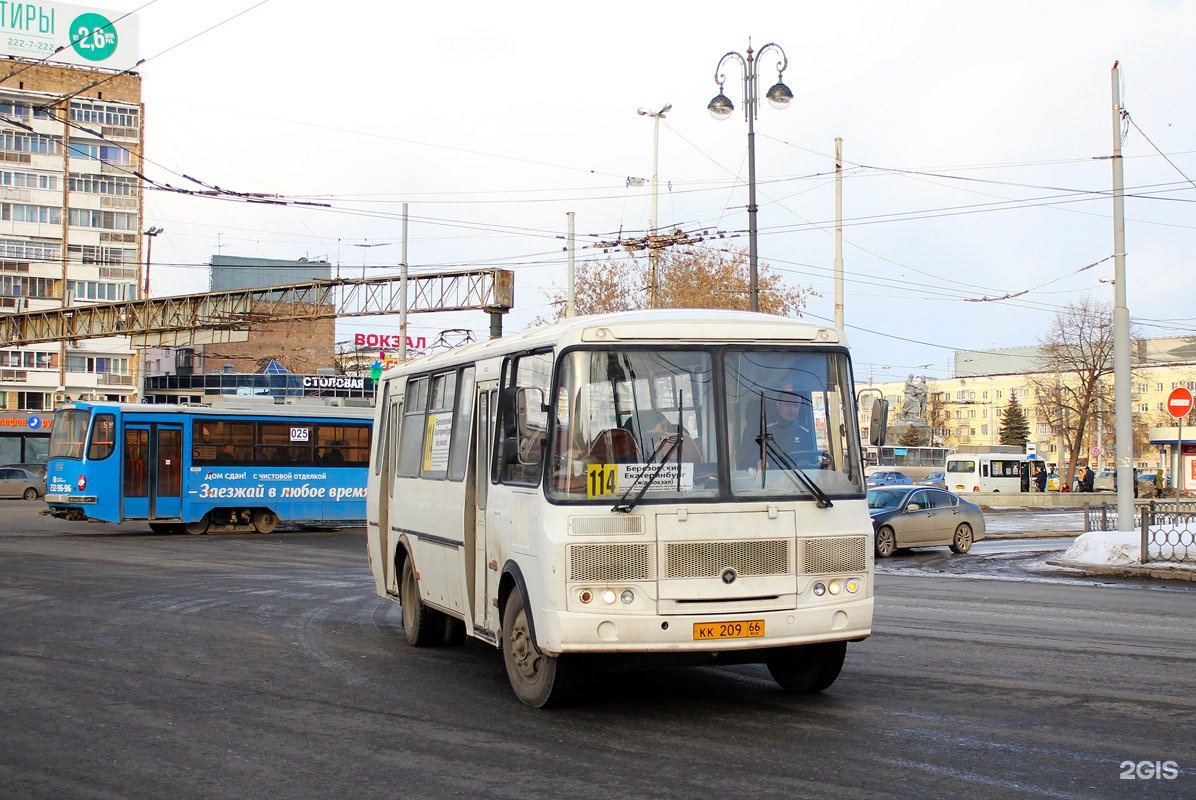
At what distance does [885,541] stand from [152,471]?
1703 centimetres

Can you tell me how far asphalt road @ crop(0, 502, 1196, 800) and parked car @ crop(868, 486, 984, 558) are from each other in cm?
1218

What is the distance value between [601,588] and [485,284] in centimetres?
3324

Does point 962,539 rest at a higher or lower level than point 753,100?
lower

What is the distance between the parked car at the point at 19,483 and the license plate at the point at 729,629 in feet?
170

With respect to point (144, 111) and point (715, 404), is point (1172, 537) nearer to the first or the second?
point (715, 404)

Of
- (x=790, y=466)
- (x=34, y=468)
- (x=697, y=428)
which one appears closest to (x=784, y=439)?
(x=790, y=466)

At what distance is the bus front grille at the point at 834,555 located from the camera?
834cm

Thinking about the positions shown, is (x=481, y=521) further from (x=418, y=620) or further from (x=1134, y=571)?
(x=1134, y=571)

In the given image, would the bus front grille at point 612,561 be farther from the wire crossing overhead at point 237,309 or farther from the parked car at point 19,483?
the parked car at point 19,483

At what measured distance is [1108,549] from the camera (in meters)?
22.4

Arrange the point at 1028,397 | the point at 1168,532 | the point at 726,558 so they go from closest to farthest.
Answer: the point at 726,558
the point at 1168,532
the point at 1028,397

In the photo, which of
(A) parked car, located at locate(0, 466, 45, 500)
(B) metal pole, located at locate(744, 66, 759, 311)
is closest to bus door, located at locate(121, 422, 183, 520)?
(B) metal pole, located at locate(744, 66, 759, 311)

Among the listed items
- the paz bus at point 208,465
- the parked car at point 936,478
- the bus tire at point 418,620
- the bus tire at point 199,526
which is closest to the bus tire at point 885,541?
the paz bus at point 208,465

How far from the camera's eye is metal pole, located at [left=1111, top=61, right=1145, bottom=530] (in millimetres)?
22203
